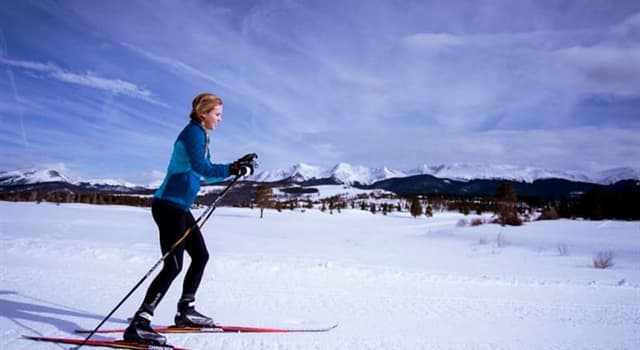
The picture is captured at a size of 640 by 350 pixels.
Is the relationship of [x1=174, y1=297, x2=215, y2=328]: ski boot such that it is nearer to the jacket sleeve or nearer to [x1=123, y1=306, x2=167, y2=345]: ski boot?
[x1=123, y1=306, x2=167, y2=345]: ski boot

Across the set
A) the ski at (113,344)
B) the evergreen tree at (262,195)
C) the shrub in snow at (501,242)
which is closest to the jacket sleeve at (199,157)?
the ski at (113,344)

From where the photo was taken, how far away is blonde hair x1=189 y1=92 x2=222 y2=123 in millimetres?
3309

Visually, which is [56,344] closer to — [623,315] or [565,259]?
[623,315]

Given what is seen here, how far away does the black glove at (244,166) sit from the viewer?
324 cm

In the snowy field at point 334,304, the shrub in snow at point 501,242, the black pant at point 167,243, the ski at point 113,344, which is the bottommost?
the shrub in snow at point 501,242

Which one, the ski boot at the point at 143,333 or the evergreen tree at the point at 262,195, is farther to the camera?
the evergreen tree at the point at 262,195

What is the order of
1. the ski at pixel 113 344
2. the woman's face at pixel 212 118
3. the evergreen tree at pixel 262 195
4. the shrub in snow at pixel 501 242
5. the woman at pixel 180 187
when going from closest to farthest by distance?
1. the ski at pixel 113 344
2. the woman at pixel 180 187
3. the woman's face at pixel 212 118
4. the shrub in snow at pixel 501 242
5. the evergreen tree at pixel 262 195

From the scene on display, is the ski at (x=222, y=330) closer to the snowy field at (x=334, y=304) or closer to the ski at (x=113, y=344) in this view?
the snowy field at (x=334, y=304)

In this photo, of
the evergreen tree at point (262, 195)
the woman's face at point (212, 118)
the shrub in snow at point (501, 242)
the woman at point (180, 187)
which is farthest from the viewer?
the evergreen tree at point (262, 195)

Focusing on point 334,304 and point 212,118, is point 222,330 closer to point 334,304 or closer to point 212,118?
point 334,304

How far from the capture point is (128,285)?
5.25 meters

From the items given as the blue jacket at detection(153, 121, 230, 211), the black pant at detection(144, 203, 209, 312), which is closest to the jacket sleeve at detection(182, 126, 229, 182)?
the blue jacket at detection(153, 121, 230, 211)

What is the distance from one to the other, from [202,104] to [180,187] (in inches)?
29.9

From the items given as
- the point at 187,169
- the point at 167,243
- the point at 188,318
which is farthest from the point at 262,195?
the point at 187,169
